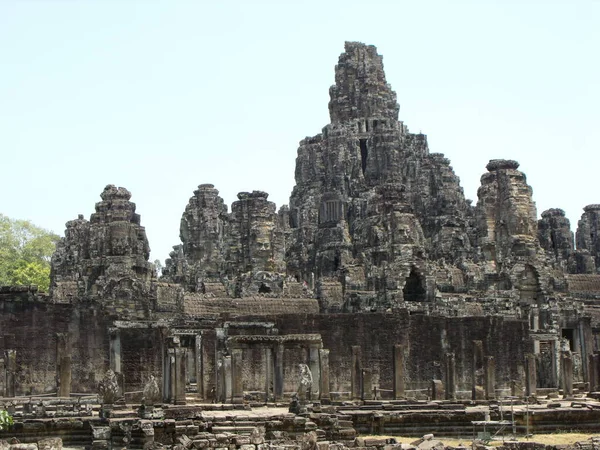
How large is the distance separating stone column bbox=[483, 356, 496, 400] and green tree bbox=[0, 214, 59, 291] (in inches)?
1880

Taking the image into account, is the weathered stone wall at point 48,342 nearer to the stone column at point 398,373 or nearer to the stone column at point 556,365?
the stone column at point 398,373

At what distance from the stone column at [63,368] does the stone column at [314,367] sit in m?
8.43

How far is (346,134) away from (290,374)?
135 ft

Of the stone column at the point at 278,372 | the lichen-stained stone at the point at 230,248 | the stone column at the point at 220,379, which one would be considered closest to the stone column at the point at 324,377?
the stone column at the point at 278,372

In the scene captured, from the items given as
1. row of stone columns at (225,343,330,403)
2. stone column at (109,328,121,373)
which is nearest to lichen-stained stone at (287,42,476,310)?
stone column at (109,328,121,373)

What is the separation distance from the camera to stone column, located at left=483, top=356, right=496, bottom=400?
147 ft

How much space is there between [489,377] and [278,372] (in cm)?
807

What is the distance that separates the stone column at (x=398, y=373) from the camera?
44344 mm

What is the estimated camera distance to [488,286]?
6538cm

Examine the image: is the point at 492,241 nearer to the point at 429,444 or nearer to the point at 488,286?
the point at 488,286

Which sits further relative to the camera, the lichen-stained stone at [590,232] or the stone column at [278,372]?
the lichen-stained stone at [590,232]

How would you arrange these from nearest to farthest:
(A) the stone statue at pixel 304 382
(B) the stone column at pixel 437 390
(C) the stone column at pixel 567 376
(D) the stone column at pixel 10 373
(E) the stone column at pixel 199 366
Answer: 1. (A) the stone statue at pixel 304 382
2. (D) the stone column at pixel 10 373
3. (E) the stone column at pixel 199 366
4. (B) the stone column at pixel 437 390
5. (C) the stone column at pixel 567 376

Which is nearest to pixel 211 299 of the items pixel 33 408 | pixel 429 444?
pixel 33 408

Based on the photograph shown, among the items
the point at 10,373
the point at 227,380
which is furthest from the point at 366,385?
the point at 10,373
